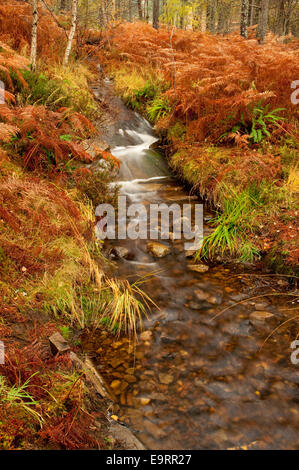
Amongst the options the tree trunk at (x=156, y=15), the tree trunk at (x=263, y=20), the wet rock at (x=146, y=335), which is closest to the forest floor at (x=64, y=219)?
the wet rock at (x=146, y=335)

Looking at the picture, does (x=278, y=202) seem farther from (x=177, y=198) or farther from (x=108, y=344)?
(x=108, y=344)

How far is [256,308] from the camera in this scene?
379cm

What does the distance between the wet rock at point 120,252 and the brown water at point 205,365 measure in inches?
4.0

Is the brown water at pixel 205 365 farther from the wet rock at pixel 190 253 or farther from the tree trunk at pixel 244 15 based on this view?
the tree trunk at pixel 244 15

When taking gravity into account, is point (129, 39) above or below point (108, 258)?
above

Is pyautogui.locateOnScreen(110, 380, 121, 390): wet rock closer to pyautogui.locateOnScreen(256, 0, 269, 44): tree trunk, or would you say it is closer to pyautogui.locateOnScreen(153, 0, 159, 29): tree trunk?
pyautogui.locateOnScreen(256, 0, 269, 44): tree trunk

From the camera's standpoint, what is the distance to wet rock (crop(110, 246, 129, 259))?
15.6 ft

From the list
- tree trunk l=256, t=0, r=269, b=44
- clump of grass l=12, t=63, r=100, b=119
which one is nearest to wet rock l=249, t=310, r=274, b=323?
clump of grass l=12, t=63, r=100, b=119

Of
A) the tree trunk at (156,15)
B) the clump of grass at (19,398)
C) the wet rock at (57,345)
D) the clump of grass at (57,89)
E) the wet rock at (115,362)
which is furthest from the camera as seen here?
the tree trunk at (156,15)

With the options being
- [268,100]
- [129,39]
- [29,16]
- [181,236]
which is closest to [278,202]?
[181,236]

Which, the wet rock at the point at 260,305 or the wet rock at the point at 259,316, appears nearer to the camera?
the wet rock at the point at 259,316

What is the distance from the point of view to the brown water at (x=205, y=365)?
2.53 meters

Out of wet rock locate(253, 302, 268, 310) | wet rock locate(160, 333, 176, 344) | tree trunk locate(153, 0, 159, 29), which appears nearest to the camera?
wet rock locate(160, 333, 176, 344)
